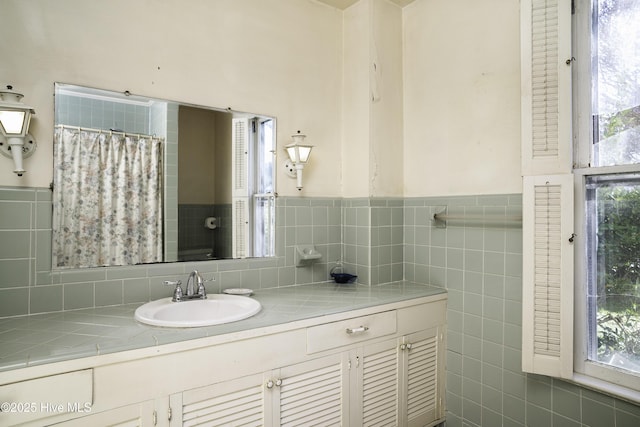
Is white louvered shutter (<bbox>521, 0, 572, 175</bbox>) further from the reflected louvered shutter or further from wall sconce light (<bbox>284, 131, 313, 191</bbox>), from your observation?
wall sconce light (<bbox>284, 131, 313, 191</bbox>)

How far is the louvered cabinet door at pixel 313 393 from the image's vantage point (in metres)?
1.58

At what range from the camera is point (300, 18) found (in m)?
2.36

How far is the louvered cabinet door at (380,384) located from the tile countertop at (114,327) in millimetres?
258

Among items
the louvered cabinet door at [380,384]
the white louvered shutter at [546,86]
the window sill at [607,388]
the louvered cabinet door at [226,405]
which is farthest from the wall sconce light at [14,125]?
the window sill at [607,388]

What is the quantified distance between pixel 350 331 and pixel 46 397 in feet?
3.89

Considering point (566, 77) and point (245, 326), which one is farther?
point (566, 77)

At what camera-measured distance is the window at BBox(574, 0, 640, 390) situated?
1.55 meters

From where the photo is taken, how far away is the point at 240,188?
7.06 feet

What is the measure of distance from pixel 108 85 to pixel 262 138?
83 centimetres

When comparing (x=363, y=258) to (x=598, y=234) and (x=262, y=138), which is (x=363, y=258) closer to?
(x=262, y=138)

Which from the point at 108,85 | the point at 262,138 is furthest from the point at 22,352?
the point at 262,138

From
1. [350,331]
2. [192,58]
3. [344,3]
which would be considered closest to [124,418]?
[350,331]

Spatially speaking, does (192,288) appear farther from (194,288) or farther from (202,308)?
(202,308)

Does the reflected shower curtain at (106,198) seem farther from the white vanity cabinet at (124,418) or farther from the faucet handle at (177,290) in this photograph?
the white vanity cabinet at (124,418)
